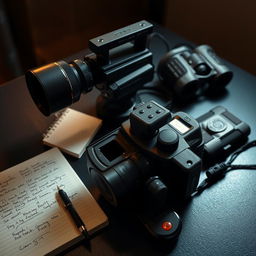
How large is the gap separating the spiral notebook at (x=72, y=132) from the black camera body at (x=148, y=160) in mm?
117

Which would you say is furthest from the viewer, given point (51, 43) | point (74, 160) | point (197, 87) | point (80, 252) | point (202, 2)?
point (51, 43)

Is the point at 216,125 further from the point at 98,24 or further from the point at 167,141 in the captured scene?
the point at 98,24

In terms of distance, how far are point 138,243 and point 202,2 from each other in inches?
43.3

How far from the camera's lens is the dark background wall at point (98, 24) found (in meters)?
1.33

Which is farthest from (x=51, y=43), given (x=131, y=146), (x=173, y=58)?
(x=131, y=146)

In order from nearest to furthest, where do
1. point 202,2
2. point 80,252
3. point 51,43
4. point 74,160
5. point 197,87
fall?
1. point 80,252
2. point 74,160
3. point 197,87
4. point 202,2
5. point 51,43

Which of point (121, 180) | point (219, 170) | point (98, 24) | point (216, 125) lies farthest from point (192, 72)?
point (98, 24)

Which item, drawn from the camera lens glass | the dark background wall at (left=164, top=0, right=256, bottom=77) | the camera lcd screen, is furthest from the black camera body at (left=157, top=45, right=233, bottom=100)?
the dark background wall at (left=164, top=0, right=256, bottom=77)

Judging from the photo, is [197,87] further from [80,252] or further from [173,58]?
[80,252]

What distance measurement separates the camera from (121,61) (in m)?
0.77

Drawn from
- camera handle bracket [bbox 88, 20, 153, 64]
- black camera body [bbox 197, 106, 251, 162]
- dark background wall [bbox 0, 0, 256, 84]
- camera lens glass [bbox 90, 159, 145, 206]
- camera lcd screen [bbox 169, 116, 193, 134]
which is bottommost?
dark background wall [bbox 0, 0, 256, 84]

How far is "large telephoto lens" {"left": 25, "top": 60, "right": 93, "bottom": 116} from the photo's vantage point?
0.69 m

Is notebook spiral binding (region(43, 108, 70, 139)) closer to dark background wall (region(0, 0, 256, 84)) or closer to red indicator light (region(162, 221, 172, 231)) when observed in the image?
red indicator light (region(162, 221, 172, 231))

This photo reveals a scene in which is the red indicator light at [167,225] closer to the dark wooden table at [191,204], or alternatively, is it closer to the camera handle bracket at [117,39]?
the dark wooden table at [191,204]
